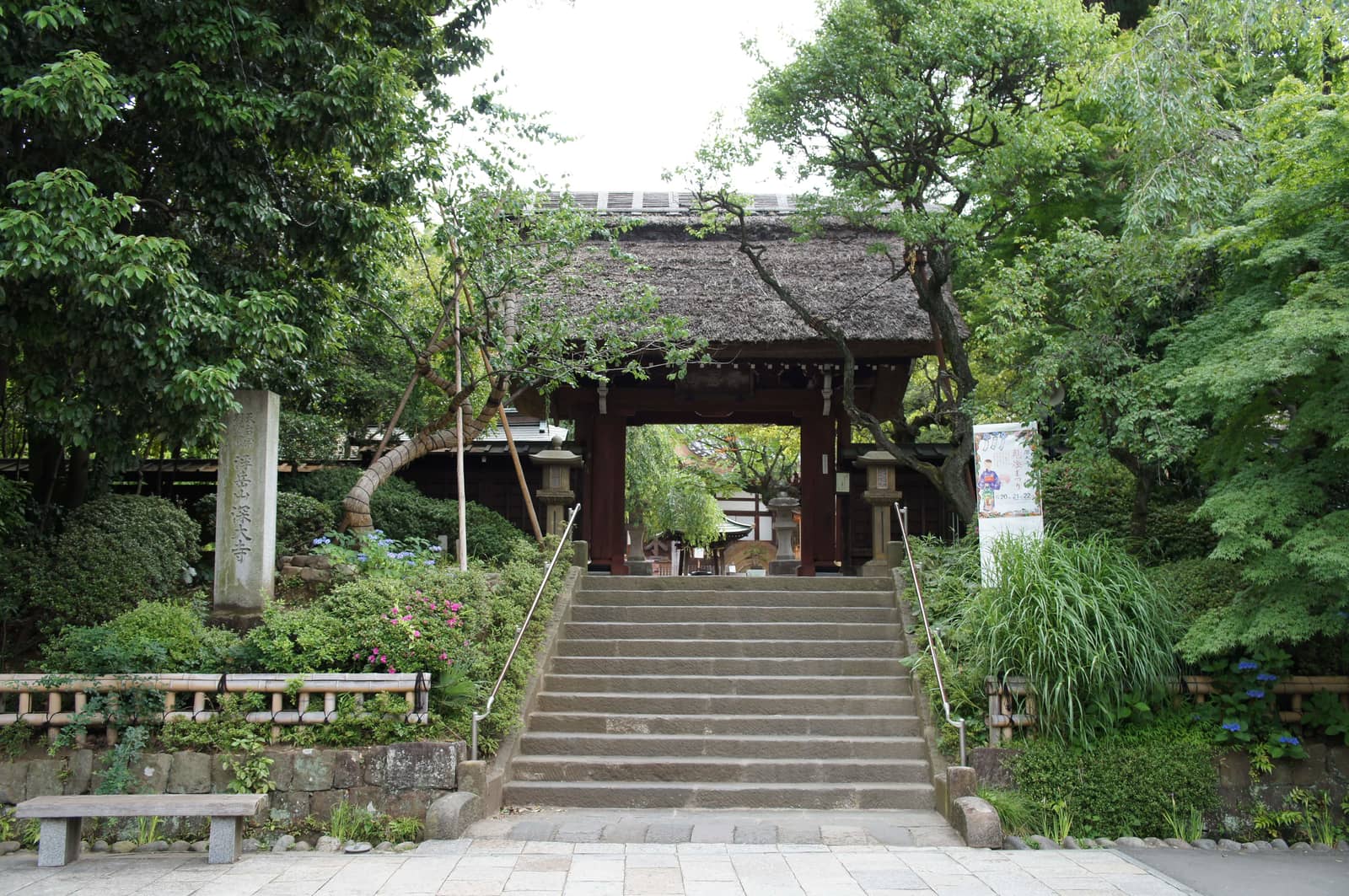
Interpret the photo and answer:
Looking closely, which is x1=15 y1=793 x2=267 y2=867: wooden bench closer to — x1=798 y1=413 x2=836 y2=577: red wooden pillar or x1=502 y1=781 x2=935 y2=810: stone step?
x1=502 y1=781 x2=935 y2=810: stone step

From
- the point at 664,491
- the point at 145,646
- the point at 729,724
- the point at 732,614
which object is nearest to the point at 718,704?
the point at 729,724

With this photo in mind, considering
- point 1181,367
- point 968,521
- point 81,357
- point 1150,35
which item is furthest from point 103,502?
point 1150,35

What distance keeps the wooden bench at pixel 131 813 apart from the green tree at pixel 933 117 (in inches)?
261

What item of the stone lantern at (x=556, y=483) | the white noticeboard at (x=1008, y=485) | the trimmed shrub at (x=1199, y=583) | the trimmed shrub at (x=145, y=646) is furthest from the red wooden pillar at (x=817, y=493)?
the trimmed shrub at (x=145, y=646)

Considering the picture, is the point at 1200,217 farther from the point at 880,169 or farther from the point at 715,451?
the point at 715,451

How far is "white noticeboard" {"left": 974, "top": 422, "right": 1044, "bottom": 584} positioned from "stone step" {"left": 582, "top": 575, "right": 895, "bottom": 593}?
1970 mm

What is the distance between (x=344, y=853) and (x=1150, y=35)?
7876 mm

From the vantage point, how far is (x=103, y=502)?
26.9 feet

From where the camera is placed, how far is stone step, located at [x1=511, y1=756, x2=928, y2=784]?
719cm

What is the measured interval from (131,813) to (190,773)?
91 centimetres

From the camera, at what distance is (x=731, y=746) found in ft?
24.6

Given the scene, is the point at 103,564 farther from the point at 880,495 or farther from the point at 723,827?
the point at 880,495

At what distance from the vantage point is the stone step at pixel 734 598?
972 centimetres

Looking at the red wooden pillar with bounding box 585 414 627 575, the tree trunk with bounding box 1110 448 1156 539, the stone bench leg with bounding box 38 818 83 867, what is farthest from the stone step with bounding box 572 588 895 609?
the stone bench leg with bounding box 38 818 83 867
